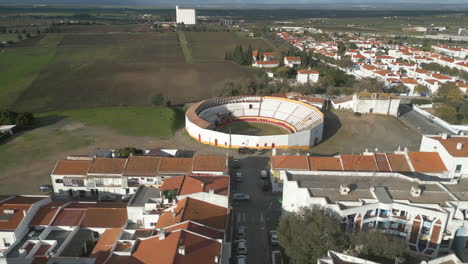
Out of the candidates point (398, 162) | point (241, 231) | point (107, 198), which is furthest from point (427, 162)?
point (107, 198)

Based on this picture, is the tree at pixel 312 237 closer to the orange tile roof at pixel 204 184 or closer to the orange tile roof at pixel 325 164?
the orange tile roof at pixel 204 184

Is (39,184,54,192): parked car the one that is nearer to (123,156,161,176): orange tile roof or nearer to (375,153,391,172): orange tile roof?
(123,156,161,176): orange tile roof

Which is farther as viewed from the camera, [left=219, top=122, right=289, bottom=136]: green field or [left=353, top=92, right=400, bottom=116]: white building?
[left=353, top=92, right=400, bottom=116]: white building

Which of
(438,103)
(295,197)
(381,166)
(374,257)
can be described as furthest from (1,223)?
(438,103)

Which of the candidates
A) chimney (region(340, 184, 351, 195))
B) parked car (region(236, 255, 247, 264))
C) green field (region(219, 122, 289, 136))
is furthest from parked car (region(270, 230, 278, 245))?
green field (region(219, 122, 289, 136))

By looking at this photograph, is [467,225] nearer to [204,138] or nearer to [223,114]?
[204,138]

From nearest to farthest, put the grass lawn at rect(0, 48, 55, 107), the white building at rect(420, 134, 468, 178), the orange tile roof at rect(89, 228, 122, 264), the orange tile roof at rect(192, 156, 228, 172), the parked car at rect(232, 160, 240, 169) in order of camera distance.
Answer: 1. the orange tile roof at rect(89, 228, 122, 264)
2. the white building at rect(420, 134, 468, 178)
3. the orange tile roof at rect(192, 156, 228, 172)
4. the parked car at rect(232, 160, 240, 169)
5. the grass lawn at rect(0, 48, 55, 107)
